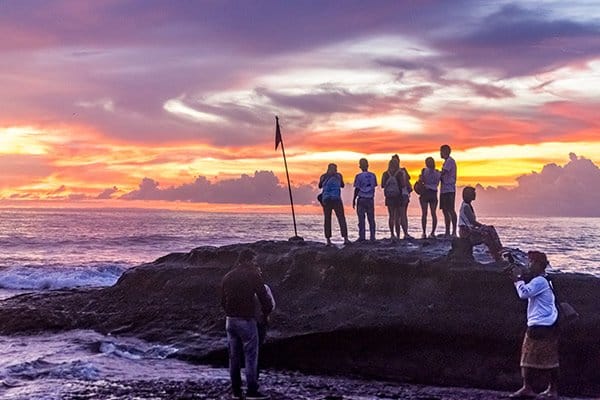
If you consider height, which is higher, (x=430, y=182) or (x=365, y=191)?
(x=430, y=182)

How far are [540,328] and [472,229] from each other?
3.48 m

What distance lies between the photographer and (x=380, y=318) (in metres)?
14.2

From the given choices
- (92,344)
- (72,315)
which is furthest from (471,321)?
(72,315)

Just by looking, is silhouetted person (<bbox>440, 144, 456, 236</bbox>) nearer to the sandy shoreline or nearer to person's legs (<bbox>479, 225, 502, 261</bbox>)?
person's legs (<bbox>479, 225, 502, 261</bbox>)

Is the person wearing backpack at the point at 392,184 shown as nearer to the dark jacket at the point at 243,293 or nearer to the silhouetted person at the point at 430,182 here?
the silhouetted person at the point at 430,182

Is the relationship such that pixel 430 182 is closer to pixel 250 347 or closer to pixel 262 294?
pixel 262 294

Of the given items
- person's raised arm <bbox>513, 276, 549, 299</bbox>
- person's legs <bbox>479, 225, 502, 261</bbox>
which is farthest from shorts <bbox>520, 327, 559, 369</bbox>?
person's legs <bbox>479, 225, 502, 261</bbox>

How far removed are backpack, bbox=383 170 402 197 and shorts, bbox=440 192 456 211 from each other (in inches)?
46.2

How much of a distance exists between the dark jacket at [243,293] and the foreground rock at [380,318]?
3475mm

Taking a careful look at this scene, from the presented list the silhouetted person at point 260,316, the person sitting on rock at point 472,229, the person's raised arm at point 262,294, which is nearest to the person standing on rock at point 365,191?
the person sitting on rock at point 472,229

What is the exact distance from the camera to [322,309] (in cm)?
1522

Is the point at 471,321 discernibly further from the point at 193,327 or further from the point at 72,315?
the point at 72,315

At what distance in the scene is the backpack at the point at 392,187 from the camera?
18.5 metres

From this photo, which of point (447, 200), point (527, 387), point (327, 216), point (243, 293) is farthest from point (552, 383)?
point (327, 216)
